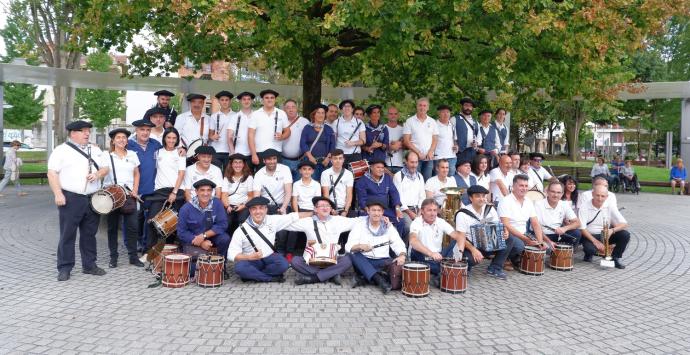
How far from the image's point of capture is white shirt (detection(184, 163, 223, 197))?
8.38m

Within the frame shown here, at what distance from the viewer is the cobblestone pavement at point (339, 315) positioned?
196 inches

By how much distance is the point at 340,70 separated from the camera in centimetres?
1698

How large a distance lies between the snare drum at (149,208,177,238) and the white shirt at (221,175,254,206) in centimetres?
104

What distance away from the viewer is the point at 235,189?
862 cm

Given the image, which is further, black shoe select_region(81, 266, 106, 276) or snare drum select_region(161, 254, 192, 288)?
black shoe select_region(81, 266, 106, 276)

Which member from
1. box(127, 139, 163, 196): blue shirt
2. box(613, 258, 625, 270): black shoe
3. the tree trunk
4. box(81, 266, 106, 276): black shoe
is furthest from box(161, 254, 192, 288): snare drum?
the tree trunk

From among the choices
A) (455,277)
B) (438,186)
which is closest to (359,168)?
(438,186)

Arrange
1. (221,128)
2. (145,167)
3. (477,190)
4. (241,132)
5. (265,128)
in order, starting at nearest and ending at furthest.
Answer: (477,190)
(145,167)
(265,128)
(241,132)
(221,128)

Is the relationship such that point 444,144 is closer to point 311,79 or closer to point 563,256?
point 563,256

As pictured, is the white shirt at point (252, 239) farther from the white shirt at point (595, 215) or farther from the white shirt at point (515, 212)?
the white shirt at point (595, 215)

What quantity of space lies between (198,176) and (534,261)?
5531 mm

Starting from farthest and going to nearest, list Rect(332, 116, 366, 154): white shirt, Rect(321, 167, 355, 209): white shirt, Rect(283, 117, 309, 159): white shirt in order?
Rect(332, 116, 366, 154): white shirt → Rect(283, 117, 309, 159): white shirt → Rect(321, 167, 355, 209): white shirt

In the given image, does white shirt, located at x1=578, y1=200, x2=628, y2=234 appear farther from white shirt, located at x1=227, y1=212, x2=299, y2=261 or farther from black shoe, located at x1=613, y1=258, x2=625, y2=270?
white shirt, located at x1=227, y1=212, x2=299, y2=261

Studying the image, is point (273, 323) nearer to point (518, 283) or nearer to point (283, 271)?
point (283, 271)
